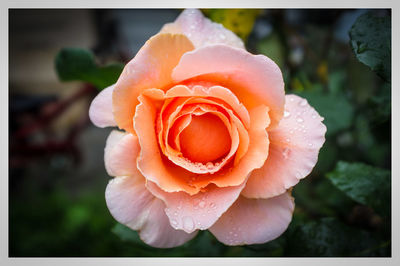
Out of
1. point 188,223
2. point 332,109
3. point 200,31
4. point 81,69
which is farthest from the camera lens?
point 332,109

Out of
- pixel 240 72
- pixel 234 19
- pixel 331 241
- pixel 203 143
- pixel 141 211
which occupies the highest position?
pixel 234 19

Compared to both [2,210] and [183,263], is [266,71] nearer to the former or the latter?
[183,263]

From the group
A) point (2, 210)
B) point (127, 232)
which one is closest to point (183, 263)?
point (127, 232)

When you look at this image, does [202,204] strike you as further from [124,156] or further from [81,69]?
[81,69]

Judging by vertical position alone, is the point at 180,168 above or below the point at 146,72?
below

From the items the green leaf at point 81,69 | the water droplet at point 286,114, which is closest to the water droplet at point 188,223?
the water droplet at point 286,114

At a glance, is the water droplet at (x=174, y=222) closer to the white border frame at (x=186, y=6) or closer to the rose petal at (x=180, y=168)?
the rose petal at (x=180, y=168)

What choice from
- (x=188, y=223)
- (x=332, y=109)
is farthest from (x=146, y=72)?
(x=332, y=109)
